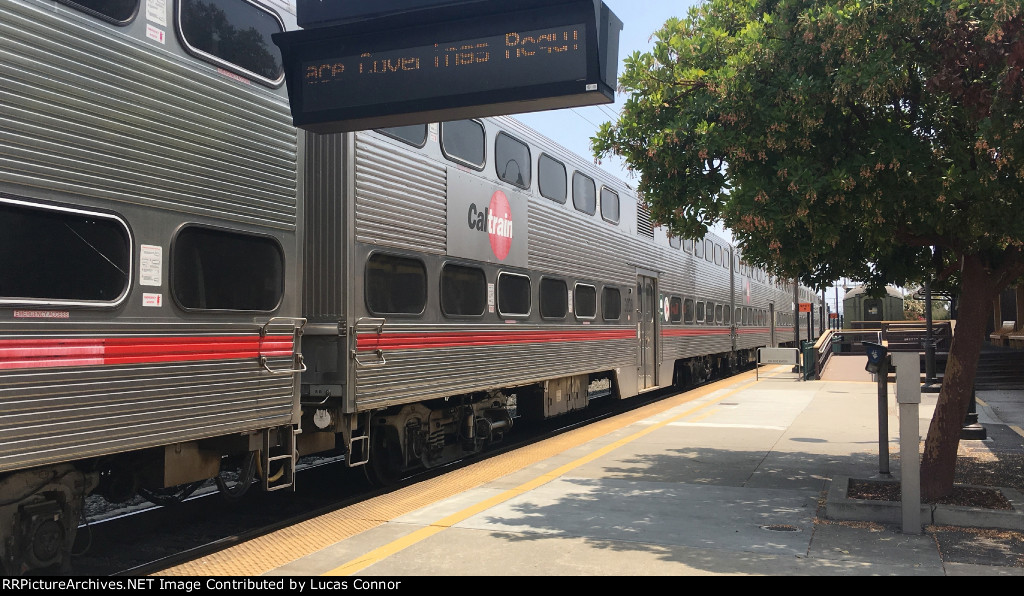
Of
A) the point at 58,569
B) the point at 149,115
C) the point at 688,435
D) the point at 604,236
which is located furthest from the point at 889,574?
the point at 604,236

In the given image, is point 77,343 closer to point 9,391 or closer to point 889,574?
point 9,391

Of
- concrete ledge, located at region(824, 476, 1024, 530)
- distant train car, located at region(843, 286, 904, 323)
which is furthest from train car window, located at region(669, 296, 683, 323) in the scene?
distant train car, located at region(843, 286, 904, 323)

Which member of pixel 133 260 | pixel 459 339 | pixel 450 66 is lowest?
pixel 459 339

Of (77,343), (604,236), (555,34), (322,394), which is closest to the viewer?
(77,343)

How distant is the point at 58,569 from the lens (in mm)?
4965

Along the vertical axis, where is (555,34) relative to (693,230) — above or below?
above

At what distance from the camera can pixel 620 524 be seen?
6.42 metres

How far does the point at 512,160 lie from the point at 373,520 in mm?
5166

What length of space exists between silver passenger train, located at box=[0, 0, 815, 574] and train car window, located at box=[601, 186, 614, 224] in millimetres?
3234

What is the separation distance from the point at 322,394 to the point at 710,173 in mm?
3968

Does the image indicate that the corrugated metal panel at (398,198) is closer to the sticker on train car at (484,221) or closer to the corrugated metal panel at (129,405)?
the sticker on train car at (484,221)

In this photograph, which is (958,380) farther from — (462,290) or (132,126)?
(132,126)

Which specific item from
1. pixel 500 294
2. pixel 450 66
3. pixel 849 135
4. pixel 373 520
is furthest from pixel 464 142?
pixel 373 520

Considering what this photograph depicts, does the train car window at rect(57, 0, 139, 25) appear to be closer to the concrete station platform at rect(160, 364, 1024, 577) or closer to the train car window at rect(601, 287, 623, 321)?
the concrete station platform at rect(160, 364, 1024, 577)
